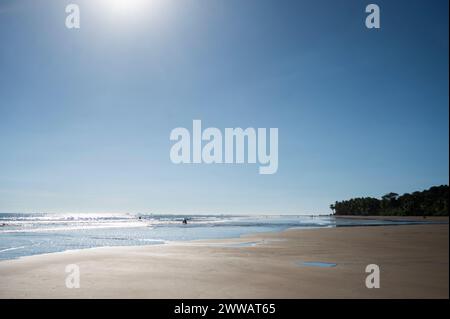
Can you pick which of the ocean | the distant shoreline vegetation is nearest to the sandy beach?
the ocean

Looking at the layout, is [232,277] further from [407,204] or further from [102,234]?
[407,204]

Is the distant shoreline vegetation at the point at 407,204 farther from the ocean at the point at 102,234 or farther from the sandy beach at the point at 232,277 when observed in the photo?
the sandy beach at the point at 232,277

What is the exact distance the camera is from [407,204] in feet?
450

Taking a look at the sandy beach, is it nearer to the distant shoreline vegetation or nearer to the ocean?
the ocean

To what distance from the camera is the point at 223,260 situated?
19859 mm

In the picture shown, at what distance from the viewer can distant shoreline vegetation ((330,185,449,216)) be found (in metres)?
123

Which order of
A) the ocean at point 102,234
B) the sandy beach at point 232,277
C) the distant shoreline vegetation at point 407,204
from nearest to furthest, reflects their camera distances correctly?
the sandy beach at point 232,277, the ocean at point 102,234, the distant shoreline vegetation at point 407,204

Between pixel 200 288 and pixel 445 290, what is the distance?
8033 mm

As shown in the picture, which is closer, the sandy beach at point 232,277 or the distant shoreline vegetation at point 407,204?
the sandy beach at point 232,277

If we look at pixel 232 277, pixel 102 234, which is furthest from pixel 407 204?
pixel 232 277

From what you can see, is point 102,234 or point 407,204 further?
point 407,204

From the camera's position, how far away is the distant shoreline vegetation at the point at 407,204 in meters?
123

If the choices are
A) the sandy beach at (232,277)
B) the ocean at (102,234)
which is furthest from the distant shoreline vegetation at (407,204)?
the sandy beach at (232,277)
